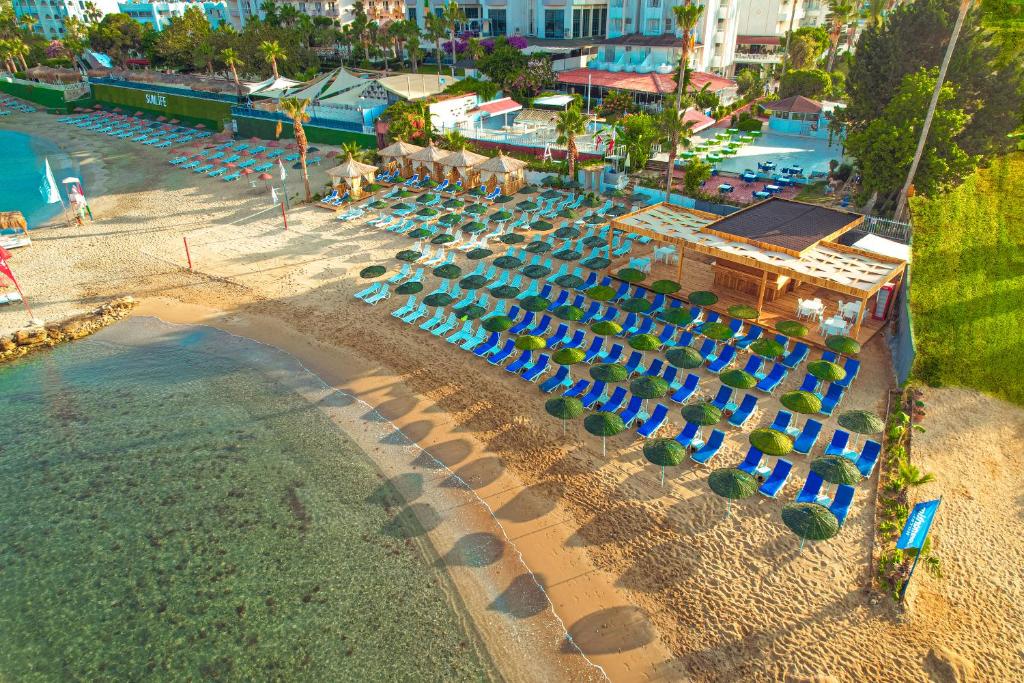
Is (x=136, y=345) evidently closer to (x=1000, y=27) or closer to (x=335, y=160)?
(x=335, y=160)

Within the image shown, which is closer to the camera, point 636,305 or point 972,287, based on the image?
point 636,305

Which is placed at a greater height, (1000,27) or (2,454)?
(1000,27)

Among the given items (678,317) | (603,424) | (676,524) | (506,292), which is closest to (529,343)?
(506,292)

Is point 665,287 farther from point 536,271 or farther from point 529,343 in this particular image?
point 529,343

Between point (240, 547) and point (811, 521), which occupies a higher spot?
point (811, 521)

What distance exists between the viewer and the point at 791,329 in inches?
784

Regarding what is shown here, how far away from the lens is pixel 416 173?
40.2 m

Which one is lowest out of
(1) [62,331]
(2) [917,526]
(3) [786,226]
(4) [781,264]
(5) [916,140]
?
(1) [62,331]

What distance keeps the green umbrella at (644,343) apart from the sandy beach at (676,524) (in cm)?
340

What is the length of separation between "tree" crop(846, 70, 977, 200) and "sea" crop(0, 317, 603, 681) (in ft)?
81.8

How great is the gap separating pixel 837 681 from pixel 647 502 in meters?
5.25

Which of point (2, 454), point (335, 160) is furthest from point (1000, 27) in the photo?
point (2, 454)

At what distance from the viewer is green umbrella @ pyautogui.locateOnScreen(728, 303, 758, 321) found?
20859 millimetres

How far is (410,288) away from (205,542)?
470 inches
